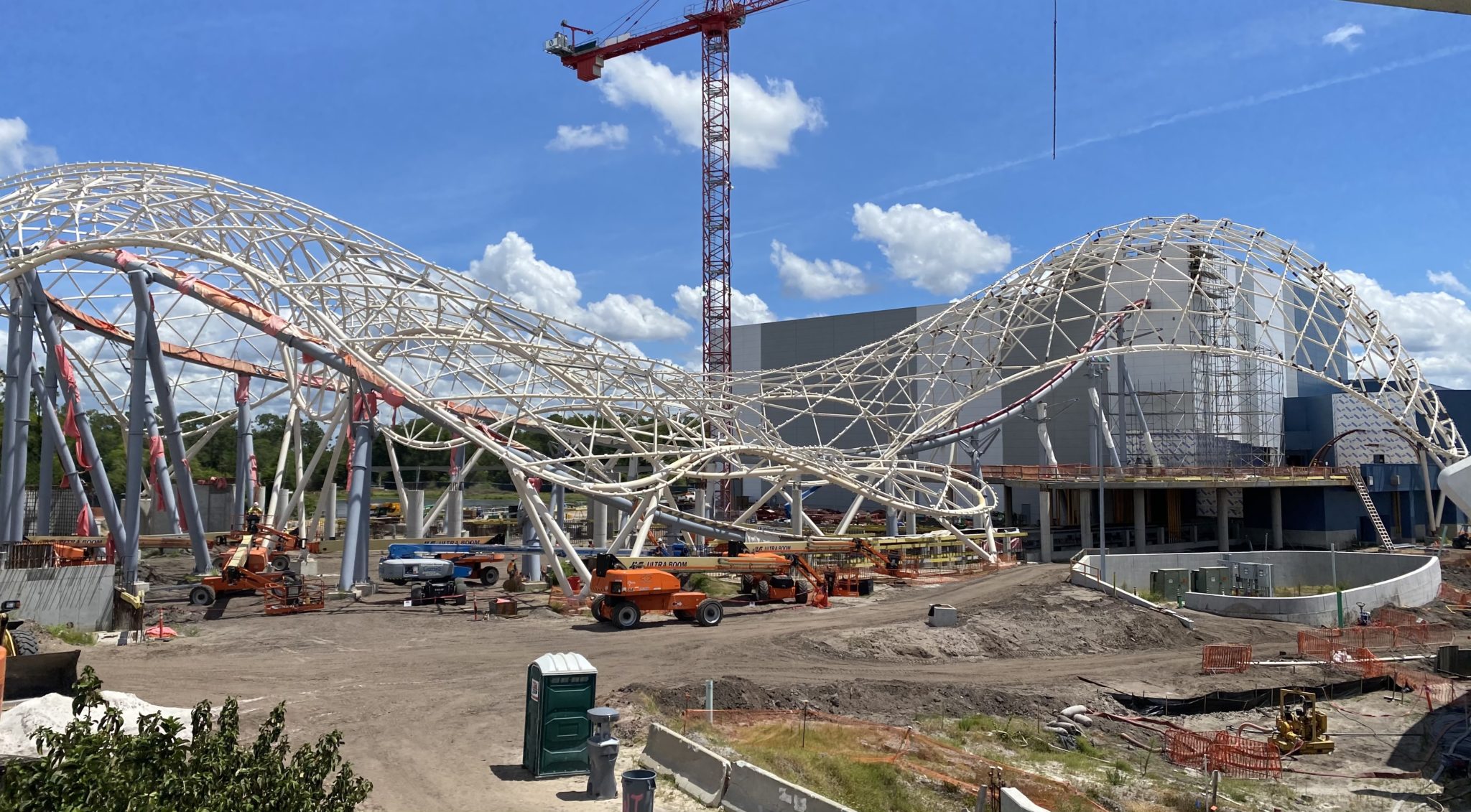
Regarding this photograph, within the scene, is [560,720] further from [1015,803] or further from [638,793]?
[1015,803]

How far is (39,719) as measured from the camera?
34.3 feet

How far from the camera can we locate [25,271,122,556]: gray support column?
28141 millimetres

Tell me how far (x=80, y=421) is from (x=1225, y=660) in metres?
33.6

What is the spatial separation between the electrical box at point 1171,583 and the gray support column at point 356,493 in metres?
25.7

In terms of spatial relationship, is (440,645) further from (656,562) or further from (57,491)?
(57,491)

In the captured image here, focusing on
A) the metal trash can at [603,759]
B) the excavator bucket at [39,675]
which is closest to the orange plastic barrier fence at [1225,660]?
the metal trash can at [603,759]

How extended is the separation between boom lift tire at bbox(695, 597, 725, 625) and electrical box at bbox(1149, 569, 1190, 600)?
15829 mm

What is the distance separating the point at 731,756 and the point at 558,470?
21058mm

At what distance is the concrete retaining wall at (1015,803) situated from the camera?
9.58 m

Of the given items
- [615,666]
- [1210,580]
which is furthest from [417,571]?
[1210,580]

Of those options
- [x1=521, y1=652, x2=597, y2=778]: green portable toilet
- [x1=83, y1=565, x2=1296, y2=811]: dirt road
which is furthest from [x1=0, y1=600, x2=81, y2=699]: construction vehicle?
[x1=521, y1=652, x2=597, y2=778]: green portable toilet

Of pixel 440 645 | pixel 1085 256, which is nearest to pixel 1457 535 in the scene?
pixel 1085 256

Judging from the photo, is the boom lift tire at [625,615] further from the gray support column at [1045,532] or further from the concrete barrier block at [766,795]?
the gray support column at [1045,532]

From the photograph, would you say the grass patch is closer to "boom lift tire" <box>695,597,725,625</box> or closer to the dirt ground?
the dirt ground
